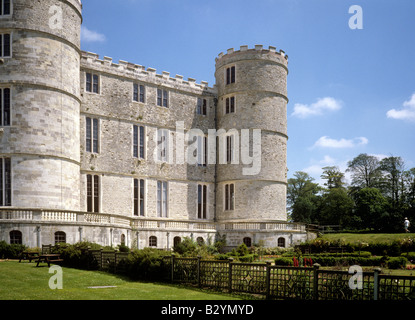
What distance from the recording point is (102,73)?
34.8 m

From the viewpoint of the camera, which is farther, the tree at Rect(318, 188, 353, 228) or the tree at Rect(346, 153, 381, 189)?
the tree at Rect(346, 153, 381, 189)

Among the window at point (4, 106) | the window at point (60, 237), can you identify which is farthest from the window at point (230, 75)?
the window at point (60, 237)

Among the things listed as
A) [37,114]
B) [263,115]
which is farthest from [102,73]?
[263,115]

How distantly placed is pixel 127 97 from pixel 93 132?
4.42 meters

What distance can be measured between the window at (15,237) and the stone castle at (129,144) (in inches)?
2.2

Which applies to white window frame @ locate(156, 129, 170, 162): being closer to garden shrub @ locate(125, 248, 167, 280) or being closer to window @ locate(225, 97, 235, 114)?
window @ locate(225, 97, 235, 114)

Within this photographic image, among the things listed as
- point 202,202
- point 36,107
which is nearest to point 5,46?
point 36,107

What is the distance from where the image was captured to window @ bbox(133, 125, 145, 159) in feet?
119

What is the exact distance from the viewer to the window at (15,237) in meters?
24.9

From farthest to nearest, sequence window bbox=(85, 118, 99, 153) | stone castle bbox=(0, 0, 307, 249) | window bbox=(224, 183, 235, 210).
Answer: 1. window bbox=(224, 183, 235, 210)
2. window bbox=(85, 118, 99, 153)
3. stone castle bbox=(0, 0, 307, 249)

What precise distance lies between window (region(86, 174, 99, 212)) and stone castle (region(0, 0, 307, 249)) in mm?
80

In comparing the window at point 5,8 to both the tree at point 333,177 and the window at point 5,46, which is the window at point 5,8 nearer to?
the window at point 5,46

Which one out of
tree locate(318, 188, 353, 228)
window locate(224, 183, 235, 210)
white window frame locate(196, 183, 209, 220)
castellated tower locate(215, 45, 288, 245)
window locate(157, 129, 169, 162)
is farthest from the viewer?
tree locate(318, 188, 353, 228)

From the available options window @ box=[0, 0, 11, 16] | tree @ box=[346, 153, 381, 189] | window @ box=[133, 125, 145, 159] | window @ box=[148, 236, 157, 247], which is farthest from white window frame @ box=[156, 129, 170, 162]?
tree @ box=[346, 153, 381, 189]
